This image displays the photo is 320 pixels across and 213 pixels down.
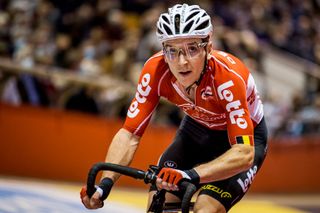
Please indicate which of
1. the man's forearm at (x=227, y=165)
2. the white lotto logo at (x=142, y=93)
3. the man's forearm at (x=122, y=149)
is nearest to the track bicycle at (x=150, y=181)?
the man's forearm at (x=227, y=165)

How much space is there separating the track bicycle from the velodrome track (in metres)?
2.14

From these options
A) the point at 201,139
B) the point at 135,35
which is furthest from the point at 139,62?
the point at 201,139

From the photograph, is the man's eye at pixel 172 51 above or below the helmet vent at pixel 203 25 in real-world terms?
below

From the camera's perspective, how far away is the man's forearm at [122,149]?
4773mm

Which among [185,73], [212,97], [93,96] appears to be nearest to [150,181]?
[185,73]

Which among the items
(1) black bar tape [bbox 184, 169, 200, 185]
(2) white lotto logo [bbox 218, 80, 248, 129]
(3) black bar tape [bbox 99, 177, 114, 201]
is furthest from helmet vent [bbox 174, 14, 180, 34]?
(3) black bar tape [bbox 99, 177, 114, 201]

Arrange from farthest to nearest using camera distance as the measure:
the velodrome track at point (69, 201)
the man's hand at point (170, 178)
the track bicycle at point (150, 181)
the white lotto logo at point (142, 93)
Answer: the velodrome track at point (69, 201)
the white lotto logo at point (142, 93)
the man's hand at point (170, 178)
the track bicycle at point (150, 181)

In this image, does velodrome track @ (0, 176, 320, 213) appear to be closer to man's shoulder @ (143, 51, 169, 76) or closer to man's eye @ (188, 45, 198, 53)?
man's shoulder @ (143, 51, 169, 76)

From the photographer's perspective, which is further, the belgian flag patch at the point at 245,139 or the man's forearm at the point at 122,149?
the man's forearm at the point at 122,149

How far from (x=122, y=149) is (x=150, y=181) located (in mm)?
689

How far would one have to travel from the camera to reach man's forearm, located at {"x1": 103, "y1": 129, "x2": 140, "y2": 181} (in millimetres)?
4773

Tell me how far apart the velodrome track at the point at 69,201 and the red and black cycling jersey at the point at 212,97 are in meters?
1.95

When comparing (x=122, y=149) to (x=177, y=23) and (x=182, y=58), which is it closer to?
(x=182, y=58)

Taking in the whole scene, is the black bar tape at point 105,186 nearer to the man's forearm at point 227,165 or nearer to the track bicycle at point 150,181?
the track bicycle at point 150,181
